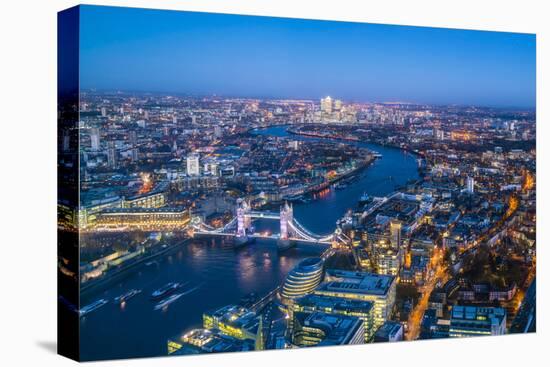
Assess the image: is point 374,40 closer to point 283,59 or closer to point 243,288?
point 283,59

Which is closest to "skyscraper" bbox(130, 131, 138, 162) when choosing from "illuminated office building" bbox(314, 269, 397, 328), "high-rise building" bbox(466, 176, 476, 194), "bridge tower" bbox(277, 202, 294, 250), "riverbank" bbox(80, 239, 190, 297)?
"riverbank" bbox(80, 239, 190, 297)

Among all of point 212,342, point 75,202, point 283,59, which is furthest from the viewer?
point 283,59

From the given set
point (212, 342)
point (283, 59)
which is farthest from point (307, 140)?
point (212, 342)

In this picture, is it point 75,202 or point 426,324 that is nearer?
point 75,202

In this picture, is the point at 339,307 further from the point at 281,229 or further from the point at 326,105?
the point at 326,105

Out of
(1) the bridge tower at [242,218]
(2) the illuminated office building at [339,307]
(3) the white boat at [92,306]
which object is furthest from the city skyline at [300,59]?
(2) the illuminated office building at [339,307]

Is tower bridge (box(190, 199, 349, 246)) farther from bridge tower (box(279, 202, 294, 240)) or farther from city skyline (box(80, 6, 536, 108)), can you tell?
city skyline (box(80, 6, 536, 108))

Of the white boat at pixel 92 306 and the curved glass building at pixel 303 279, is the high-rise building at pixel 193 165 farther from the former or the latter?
the white boat at pixel 92 306

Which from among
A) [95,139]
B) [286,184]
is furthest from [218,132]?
[95,139]
